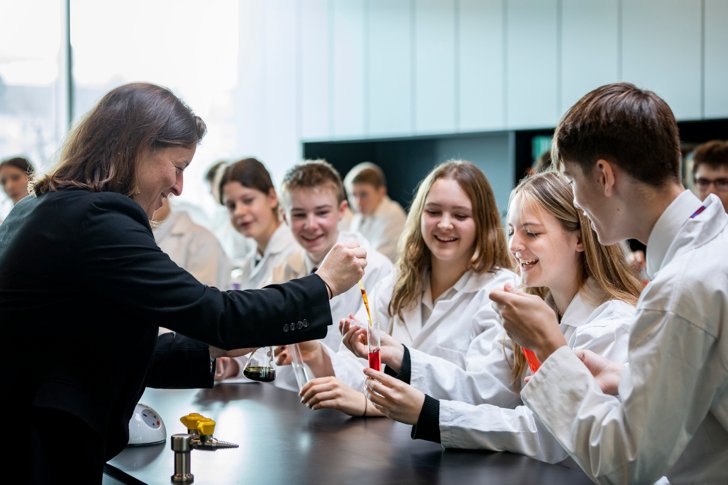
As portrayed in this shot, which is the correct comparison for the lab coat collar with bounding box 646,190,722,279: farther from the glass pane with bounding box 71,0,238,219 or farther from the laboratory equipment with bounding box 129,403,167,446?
the glass pane with bounding box 71,0,238,219

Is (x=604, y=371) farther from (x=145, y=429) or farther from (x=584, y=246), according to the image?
(x=145, y=429)

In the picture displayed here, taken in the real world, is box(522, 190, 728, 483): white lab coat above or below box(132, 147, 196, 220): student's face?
below

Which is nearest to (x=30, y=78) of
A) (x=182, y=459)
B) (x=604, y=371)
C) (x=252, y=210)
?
(x=252, y=210)

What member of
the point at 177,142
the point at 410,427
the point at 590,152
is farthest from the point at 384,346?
the point at 590,152

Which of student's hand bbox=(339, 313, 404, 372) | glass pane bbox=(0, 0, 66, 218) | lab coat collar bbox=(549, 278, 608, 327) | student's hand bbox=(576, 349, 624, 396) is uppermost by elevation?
glass pane bbox=(0, 0, 66, 218)

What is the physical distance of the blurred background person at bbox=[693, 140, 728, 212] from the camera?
13.9 ft

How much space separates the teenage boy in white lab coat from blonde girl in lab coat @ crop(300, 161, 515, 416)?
42.7 inches

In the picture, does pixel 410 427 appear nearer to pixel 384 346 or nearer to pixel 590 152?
pixel 384 346

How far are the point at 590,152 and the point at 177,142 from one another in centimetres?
79

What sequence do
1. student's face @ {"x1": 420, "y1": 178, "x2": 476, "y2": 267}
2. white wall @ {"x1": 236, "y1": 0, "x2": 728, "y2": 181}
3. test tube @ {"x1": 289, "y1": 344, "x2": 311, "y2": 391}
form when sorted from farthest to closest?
1. white wall @ {"x1": 236, "y1": 0, "x2": 728, "y2": 181}
2. student's face @ {"x1": 420, "y1": 178, "x2": 476, "y2": 267}
3. test tube @ {"x1": 289, "y1": 344, "x2": 311, "y2": 391}

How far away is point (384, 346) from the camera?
7.64 feet

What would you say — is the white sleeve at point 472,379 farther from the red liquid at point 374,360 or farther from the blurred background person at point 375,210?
the blurred background person at point 375,210

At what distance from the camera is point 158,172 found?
5.81 ft

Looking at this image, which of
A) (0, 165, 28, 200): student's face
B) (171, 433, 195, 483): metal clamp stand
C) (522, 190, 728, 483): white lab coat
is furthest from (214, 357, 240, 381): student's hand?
(0, 165, 28, 200): student's face
